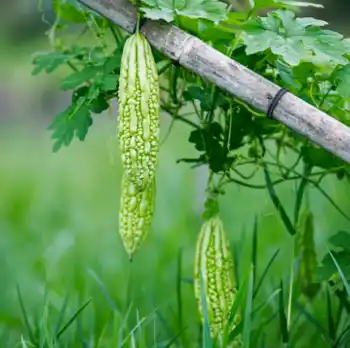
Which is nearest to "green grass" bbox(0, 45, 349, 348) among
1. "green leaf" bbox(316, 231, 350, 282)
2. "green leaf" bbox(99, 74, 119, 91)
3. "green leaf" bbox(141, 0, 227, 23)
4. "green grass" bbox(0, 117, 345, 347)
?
"green grass" bbox(0, 117, 345, 347)

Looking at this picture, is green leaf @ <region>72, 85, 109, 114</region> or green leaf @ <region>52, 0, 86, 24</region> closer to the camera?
green leaf @ <region>72, 85, 109, 114</region>

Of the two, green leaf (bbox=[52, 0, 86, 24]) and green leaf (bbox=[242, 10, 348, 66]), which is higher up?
green leaf (bbox=[242, 10, 348, 66])

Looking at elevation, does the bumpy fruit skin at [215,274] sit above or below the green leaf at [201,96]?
below

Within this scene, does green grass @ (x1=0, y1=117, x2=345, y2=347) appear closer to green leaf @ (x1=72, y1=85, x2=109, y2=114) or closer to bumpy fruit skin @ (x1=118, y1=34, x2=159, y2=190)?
green leaf @ (x1=72, y1=85, x2=109, y2=114)

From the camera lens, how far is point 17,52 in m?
3.65

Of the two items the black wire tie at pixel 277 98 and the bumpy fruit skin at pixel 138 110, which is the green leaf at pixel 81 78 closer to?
the bumpy fruit skin at pixel 138 110

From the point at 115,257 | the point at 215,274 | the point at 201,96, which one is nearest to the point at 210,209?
the point at 215,274

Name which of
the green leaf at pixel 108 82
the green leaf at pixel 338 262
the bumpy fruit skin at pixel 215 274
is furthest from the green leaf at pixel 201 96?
the green leaf at pixel 338 262

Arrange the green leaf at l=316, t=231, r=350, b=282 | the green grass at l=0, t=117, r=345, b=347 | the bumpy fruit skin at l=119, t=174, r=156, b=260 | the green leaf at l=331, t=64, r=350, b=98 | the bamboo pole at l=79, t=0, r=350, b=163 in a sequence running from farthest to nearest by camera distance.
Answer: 1. the green grass at l=0, t=117, r=345, b=347
2. the green leaf at l=316, t=231, r=350, b=282
3. the bumpy fruit skin at l=119, t=174, r=156, b=260
4. the green leaf at l=331, t=64, r=350, b=98
5. the bamboo pole at l=79, t=0, r=350, b=163

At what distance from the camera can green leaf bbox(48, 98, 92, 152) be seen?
1954mm

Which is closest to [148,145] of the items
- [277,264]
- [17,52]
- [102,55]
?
[102,55]

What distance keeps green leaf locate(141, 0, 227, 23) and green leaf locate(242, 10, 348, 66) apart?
55mm

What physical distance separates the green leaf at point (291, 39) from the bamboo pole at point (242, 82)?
5 cm

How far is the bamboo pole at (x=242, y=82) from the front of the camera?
157cm
